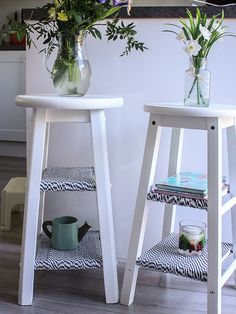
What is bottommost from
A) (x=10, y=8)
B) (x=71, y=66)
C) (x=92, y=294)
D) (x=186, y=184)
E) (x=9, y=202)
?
(x=92, y=294)

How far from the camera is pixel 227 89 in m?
1.66

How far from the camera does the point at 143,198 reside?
4.66 feet

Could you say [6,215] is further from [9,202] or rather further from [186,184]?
[186,184]

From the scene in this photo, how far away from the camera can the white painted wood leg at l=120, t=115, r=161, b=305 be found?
4.63 ft

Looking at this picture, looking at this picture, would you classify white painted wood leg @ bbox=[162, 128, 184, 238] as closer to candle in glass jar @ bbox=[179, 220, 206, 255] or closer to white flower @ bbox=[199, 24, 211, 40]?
candle in glass jar @ bbox=[179, 220, 206, 255]

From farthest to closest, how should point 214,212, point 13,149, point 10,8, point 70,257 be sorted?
point 10,8, point 13,149, point 70,257, point 214,212

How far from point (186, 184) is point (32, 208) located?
506mm

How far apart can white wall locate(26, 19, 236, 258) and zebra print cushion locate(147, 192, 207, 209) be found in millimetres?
380

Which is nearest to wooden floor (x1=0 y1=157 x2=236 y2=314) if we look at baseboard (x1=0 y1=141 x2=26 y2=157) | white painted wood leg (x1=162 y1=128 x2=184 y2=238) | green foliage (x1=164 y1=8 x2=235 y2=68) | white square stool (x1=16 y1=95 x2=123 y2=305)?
white square stool (x1=16 y1=95 x2=123 y2=305)

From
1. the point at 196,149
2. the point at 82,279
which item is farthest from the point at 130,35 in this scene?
the point at 82,279

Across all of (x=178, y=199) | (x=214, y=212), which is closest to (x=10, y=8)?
(x=178, y=199)

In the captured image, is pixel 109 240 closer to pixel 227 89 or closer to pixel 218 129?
pixel 218 129

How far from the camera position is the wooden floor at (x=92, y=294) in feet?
4.82

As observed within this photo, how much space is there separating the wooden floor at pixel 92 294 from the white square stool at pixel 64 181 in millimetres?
57
